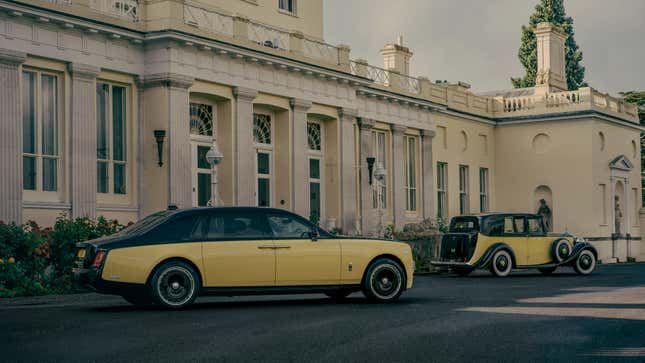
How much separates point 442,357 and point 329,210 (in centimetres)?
2490

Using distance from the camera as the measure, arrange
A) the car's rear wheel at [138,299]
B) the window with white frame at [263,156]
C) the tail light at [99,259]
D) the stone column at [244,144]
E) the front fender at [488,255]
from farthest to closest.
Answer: the window with white frame at [263,156], the stone column at [244,144], the front fender at [488,255], the car's rear wheel at [138,299], the tail light at [99,259]

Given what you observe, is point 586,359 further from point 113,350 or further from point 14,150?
point 14,150

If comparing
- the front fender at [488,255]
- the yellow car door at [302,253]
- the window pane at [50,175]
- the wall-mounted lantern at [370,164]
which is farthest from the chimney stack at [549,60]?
the yellow car door at [302,253]

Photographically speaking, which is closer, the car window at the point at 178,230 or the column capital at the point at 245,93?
the car window at the point at 178,230

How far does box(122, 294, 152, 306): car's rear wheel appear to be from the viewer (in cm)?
1398

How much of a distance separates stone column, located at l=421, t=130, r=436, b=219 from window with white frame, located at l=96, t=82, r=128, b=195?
1774cm

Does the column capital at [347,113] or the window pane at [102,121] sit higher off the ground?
the column capital at [347,113]

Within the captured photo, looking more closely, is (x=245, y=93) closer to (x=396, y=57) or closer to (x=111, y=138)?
(x=111, y=138)

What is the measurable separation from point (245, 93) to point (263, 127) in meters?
2.64

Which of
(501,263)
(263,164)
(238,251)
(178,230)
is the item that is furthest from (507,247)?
(178,230)

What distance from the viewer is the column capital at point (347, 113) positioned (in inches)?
1346

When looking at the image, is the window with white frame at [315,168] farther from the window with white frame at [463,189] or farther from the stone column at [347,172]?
the window with white frame at [463,189]

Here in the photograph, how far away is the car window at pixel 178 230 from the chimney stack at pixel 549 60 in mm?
38446

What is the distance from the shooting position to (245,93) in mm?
28891
